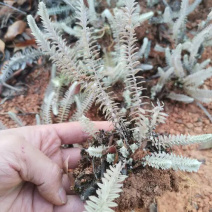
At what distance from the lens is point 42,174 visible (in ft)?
5.25

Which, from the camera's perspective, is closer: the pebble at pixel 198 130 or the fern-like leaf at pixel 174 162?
the fern-like leaf at pixel 174 162

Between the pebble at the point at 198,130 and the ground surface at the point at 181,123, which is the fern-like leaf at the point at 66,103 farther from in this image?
the pebble at the point at 198,130

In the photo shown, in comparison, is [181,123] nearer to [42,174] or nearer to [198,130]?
[198,130]

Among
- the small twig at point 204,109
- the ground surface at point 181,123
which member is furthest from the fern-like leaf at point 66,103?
the small twig at point 204,109

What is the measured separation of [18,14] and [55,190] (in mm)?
2289

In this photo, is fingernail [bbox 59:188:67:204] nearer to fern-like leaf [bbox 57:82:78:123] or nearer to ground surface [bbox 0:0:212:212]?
ground surface [bbox 0:0:212:212]

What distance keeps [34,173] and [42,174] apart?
0.05 meters

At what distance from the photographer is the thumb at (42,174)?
1.55 m

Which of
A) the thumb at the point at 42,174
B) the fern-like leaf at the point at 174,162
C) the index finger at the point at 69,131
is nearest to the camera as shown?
the fern-like leaf at the point at 174,162

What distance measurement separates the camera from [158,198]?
173cm

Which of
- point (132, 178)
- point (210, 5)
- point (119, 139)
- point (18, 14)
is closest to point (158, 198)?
point (132, 178)

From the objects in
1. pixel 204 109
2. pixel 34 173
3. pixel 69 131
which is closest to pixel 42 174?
pixel 34 173

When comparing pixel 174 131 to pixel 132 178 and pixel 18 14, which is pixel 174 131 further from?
pixel 18 14

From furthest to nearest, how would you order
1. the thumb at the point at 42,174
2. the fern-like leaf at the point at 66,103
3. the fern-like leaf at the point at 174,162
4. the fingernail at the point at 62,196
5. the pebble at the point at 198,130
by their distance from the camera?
the fern-like leaf at the point at 66,103, the pebble at the point at 198,130, the fingernail at the point at 62,196, the thumb at the point at 42,174, the fern-like leaf at the point at 174,162
